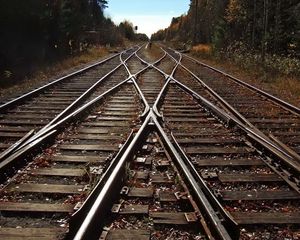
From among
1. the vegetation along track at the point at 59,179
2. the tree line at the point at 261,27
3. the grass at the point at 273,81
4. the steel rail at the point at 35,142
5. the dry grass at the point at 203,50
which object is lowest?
the dry grass at the point at 203,50

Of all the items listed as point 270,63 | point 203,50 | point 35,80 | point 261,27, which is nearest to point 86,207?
point 35,80

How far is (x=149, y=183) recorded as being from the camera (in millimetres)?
5145

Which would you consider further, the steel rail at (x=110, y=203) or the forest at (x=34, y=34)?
the forest at (x=34, y=34)

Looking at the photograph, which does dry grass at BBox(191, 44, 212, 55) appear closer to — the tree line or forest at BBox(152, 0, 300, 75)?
forest at BBox(152, 0, 300, 75)

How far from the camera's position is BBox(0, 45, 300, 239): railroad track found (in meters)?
4.02

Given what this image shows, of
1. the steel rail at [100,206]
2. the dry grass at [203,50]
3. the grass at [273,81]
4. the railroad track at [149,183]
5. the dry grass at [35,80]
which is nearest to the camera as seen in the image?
the steel rail at [100,206]

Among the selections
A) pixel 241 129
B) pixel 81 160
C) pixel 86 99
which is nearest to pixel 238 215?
pixel 81 160

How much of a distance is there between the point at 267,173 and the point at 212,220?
1.92 meters

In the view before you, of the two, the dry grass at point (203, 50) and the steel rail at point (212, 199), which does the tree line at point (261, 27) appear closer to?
the dry grass at point (203, 50)

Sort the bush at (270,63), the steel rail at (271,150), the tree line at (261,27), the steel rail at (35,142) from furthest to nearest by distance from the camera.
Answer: the tree line at (261,27) < the bush at (270,63) < the steel rail at (35,142) < the steel rail at (271,150)

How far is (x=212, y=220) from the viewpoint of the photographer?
12.8 feet

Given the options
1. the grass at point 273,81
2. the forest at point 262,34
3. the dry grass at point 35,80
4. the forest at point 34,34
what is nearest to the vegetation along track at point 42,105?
the dry grass at point 35,80

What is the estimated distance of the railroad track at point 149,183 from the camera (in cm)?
402

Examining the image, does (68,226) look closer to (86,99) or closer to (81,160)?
(81,160)
